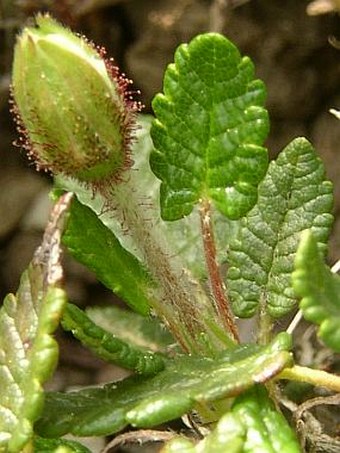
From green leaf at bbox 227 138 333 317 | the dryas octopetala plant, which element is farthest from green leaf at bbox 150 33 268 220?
green leaf at bbox 227 138 333 317

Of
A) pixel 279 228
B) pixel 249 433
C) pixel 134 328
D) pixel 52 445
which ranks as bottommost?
pixel 134 328

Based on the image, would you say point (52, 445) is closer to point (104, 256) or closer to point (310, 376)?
point (104, 256)

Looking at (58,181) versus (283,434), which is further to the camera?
(58,181)

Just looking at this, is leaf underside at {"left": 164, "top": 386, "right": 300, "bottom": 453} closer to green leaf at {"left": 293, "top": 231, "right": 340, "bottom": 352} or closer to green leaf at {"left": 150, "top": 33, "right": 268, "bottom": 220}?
green leaf at {"left": 293, "top": 231, "right": 340, "bottom": 352}

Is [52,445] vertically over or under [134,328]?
over

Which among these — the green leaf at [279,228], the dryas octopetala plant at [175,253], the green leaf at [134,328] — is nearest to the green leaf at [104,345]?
the dryas octopetala plant at [175,253]

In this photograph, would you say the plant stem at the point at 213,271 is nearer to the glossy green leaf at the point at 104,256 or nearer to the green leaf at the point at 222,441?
the glossy green leaf at the point at 104,256

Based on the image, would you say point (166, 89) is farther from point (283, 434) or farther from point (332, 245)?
Result: point (332, 245)

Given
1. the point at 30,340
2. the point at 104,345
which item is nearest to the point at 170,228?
the point at 104,345

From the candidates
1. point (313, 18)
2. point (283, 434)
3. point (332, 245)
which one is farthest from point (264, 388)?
point (313, 18)
